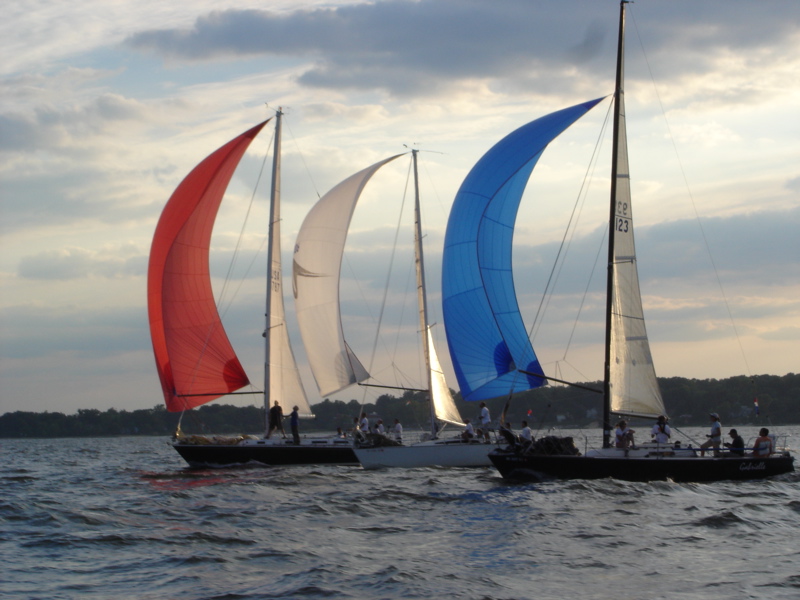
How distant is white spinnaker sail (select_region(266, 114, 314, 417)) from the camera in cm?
2956

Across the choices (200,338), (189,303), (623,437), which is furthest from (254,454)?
(623,437)

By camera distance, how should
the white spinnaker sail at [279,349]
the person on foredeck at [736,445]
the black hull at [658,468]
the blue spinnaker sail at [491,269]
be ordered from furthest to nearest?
1. the white spinnaker sail at [279,349]
2. the blue spinnaker sail at [491,269]
3. the person on foredeck at [736,445]
4. the black hull at [658,468]

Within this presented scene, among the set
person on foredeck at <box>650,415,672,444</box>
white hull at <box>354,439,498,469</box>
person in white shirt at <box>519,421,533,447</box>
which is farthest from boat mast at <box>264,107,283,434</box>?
person on foredeck at <box>650,415,672,444</box>

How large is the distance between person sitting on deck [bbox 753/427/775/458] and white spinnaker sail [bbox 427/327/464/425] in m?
10.3

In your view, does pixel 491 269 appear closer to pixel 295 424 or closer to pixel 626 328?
pixel 626 328

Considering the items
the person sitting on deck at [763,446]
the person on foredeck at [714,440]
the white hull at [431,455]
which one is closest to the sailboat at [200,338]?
the white hull at [431,455]

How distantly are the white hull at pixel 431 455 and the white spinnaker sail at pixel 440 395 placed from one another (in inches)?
89.6

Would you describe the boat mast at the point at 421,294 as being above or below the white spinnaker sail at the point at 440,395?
above

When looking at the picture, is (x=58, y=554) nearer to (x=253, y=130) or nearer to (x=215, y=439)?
(x=215, y=439)

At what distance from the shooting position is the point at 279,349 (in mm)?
29812

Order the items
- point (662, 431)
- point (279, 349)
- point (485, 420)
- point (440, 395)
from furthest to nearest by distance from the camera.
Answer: point (279, 349)
point (440, 395)
point (485, 420)
point (662, 431)

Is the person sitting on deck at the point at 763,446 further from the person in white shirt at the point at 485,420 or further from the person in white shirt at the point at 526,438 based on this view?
the person in white shirt at the point at 485,420

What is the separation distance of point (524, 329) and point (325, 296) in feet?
26.0

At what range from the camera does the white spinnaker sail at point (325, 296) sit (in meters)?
30.1
